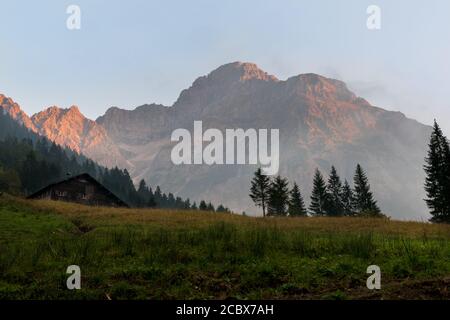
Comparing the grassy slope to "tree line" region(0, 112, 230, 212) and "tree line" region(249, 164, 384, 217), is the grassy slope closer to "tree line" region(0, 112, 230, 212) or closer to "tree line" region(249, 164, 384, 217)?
"tree line" region(249, 164, 384, 217)

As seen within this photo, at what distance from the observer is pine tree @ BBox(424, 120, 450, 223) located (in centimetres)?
5750

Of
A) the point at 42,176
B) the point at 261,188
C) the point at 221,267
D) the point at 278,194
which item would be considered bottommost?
the point at 221,267

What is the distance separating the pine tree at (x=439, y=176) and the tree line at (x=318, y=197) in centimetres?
1409

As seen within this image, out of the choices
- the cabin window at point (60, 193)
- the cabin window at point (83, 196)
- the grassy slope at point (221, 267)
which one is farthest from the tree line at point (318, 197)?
the grassy slope at point (221, 267)

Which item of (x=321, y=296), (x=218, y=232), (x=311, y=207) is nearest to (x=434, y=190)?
(x=311, y=207)

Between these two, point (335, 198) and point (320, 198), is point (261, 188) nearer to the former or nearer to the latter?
point (320, 198)

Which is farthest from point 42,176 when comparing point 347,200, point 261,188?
point 347,200

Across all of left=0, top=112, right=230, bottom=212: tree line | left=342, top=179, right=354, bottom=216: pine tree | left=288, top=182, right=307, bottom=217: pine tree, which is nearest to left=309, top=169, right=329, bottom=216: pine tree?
left=288, top=182, right=307, bottom=217: pine tree

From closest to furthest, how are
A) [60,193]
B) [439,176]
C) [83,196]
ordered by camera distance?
1. [439,176]
2. [60,193]
3. [83,196]

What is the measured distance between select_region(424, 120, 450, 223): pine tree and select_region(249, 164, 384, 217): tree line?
555 inches

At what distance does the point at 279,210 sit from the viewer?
87750 mm

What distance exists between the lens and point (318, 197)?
294 ft

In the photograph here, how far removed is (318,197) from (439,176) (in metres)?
32.3
